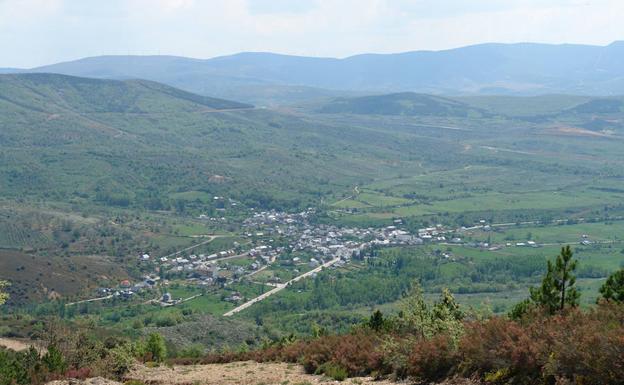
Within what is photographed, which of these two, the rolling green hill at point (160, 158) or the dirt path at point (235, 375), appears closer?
the dirt path at point (235, 375)

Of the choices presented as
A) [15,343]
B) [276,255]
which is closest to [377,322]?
[15,343]

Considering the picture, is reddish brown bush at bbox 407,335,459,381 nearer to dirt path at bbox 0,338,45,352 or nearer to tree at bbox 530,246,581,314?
tree at bbox 530,246,581,314

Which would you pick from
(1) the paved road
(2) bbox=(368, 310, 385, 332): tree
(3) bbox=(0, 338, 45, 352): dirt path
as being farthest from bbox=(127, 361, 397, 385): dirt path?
(1) the paved road

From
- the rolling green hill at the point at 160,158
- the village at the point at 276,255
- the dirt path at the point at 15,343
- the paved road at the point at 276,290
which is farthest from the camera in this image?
the rolling green hill at the point at 160,158

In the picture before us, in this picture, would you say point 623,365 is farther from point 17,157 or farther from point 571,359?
point 17,157

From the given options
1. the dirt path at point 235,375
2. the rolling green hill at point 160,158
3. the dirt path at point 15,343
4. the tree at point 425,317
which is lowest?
the rolling green hill at point 160,158

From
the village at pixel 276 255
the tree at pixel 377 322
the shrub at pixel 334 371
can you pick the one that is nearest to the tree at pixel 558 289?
the shrub at pixel 334 371

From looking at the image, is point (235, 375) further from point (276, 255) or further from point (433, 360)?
point (276, 255)

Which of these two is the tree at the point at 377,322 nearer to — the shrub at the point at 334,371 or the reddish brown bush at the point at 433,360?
the shrub at the point at 334,371
